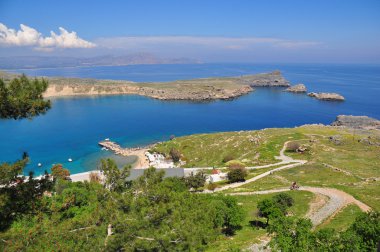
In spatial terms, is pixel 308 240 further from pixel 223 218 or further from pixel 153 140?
pixel 153 140

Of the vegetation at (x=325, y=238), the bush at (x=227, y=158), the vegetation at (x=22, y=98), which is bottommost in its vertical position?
the bush at (x=227, y=158)

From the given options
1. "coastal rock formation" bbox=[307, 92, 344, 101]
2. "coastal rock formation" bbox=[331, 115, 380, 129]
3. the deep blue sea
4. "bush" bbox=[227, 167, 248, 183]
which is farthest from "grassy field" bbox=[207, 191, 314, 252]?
"coastal rock formation" bbox=[307, 92, 344, 101]

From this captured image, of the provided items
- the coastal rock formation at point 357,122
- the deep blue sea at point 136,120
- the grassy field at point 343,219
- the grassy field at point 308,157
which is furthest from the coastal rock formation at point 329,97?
the grassy field at point 343,219

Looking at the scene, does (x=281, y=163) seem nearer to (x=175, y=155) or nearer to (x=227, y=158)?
(x=227, y=158)

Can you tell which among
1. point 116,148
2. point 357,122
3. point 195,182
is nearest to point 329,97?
point 357,122

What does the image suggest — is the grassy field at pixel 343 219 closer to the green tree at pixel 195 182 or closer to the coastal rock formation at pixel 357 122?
the green tree at pixel 195 182

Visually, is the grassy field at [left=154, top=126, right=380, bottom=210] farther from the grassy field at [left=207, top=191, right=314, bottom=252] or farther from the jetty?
the jetty

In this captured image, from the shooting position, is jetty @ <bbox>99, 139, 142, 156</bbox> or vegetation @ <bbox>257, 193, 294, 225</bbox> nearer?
vegetation @ <bbox>257, 193, 294, 225</bbox>
